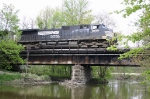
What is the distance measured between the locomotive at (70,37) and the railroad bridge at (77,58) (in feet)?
2.88

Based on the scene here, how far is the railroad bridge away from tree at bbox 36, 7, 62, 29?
1643 centimetres

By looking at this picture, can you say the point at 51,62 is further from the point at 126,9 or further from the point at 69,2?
the point at 126,9

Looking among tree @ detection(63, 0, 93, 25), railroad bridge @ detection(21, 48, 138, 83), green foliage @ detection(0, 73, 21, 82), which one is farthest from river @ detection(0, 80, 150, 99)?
tree @ detection(63, 0, 93, 25)

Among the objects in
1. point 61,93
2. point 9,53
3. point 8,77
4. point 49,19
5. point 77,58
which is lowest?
point 61,93

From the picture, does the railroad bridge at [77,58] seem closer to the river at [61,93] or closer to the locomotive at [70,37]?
the locomotive at [70,37]

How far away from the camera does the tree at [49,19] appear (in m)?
47.5

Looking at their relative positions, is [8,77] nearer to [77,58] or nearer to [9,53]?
[9,53]

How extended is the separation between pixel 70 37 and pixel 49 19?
20907mm

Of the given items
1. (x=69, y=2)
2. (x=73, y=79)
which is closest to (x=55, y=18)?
(x=69, y=2)

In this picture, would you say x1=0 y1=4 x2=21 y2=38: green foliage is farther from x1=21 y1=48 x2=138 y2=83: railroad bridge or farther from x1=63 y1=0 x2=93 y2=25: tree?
x1=63 y1=0 x2=93 y2=25: tree

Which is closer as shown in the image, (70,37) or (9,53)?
(9,53)

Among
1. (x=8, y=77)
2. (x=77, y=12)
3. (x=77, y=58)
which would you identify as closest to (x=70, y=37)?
(x=77, y=58)

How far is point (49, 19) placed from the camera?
49406 mm

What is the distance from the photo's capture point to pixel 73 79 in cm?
2962
